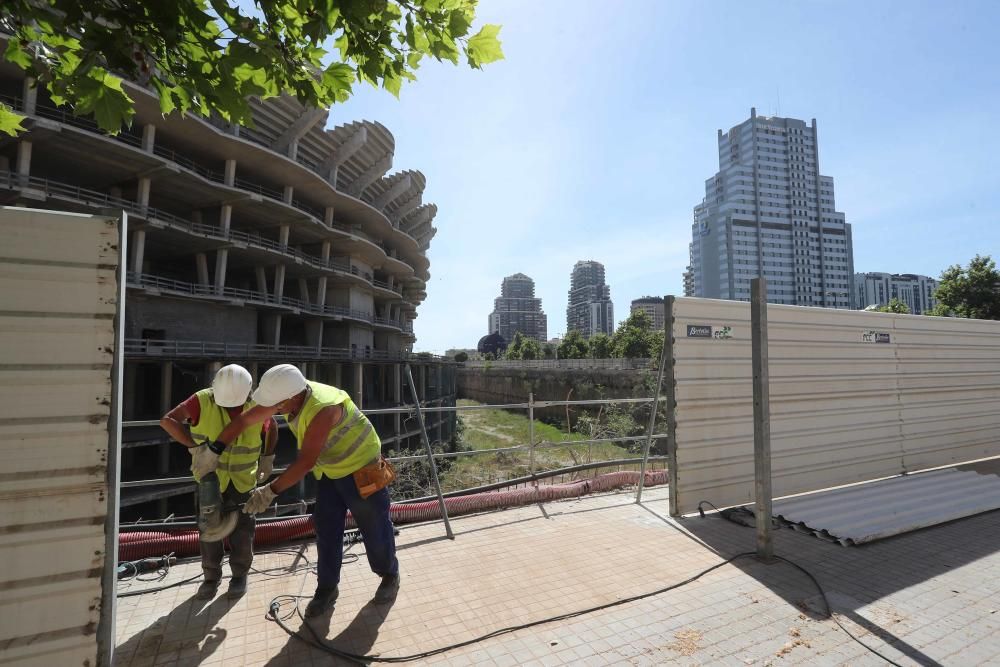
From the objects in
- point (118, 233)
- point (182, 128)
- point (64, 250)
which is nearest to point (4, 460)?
point (64, 250)

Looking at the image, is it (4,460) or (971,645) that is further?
(971,645)

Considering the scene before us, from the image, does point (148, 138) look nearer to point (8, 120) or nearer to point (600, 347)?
point (8, 120)

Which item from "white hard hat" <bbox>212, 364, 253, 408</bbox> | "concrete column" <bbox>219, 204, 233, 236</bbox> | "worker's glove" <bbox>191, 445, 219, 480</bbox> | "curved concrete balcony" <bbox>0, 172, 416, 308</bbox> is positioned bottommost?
"worker's glove" <bbox>191, 445, 219, 480</bbox>

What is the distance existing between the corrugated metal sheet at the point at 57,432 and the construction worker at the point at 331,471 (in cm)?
83

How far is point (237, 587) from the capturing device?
11.1 feet

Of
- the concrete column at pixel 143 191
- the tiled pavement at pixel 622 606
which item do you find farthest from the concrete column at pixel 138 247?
the tiled pavement at pixel 622 606

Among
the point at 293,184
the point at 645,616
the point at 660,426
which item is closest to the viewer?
the point at 645,616

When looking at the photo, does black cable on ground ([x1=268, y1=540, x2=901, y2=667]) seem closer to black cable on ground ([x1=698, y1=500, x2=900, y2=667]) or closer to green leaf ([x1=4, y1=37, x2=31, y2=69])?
black cable on ground ([x1=698, y1=500, x2=900, y2=667])

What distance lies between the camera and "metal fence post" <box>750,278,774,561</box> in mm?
3951

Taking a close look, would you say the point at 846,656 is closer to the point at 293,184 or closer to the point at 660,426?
the point at 660,426

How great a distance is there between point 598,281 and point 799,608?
192 metres

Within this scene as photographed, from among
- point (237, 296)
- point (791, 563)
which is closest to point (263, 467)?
point (791, 563)

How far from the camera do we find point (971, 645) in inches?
107

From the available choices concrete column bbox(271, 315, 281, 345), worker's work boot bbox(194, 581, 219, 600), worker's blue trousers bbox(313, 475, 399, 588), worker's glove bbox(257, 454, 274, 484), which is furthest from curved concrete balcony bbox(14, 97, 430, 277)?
worker's blue trousers bbox(313, 475, 399, 588)
